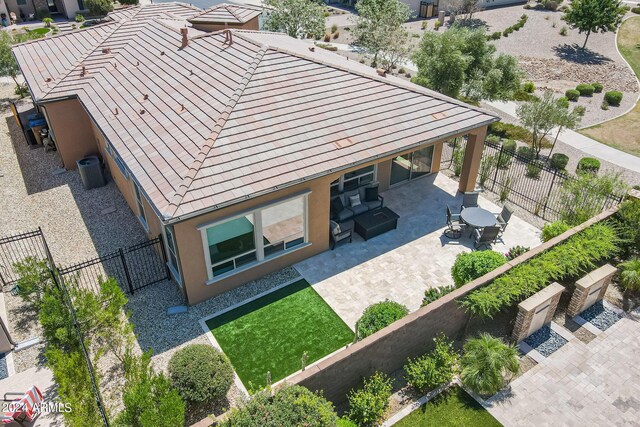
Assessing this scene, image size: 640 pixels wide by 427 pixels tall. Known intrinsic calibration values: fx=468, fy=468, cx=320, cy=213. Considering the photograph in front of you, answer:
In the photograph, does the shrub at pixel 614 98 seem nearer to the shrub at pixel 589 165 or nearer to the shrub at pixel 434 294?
the shrub at pixel 589 165

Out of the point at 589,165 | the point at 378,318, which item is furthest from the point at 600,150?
the point at 378,318

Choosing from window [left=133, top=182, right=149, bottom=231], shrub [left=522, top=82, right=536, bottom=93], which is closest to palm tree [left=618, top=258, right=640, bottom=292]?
window [left=133, top=182, right=149, bottom=231]

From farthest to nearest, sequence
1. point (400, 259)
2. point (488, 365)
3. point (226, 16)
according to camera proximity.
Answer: point (226, 16) < point (400, 259) < point (488, 365)

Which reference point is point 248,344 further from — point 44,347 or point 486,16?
point 486,16

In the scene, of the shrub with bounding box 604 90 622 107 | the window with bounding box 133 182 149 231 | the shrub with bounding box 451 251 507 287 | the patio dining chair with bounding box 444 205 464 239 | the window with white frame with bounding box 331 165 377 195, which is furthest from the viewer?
the shrub with bounding box 604 90 622 107

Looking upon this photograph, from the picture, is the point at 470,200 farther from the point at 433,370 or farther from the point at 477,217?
the point at 433,370

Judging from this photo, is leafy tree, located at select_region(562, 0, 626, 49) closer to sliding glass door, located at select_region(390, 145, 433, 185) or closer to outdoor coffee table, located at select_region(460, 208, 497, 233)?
sliding glass door, located at select_region(390, 145, 433, 185)

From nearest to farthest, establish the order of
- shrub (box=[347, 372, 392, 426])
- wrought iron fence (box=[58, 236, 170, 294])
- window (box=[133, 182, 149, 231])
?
shrub (box=[347, 372, 392, 426]) → wrought iron fence (box=[58, 236, 170, 294]) → window (box=[133, 182, 149, 231])
